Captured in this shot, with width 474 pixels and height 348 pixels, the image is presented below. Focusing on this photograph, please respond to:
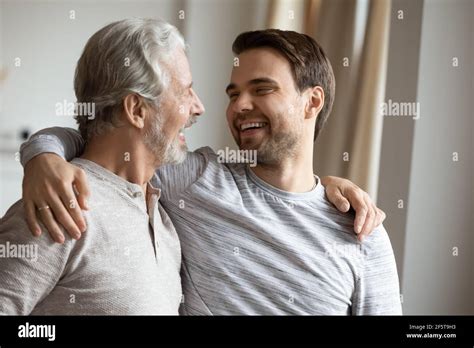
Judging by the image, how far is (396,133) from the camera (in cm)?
167

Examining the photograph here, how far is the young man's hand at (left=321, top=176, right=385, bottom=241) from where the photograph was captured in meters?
1.29

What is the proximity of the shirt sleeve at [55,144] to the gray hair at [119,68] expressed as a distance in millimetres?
34

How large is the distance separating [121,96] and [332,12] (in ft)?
2.17

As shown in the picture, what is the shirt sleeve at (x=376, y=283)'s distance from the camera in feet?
4.24

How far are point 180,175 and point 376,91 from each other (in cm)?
64

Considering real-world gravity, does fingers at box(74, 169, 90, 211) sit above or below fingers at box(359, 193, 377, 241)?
above

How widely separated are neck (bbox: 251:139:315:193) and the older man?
0.20m

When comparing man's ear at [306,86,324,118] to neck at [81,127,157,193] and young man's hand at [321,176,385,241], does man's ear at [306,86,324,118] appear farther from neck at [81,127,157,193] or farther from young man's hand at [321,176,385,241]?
neck at [81,127,157,193]

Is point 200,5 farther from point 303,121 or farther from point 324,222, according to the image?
point 324,222

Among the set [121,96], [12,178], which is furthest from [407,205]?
[12,178]

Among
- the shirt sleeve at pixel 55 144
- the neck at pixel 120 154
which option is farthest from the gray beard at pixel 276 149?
the shirt sleeve at pixel 55 144

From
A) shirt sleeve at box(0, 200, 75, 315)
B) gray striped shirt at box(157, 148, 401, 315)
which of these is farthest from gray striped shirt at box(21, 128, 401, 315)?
shirt sleeve at box(0, 200, 75, 315)

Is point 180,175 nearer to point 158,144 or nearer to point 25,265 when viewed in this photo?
point 158,144

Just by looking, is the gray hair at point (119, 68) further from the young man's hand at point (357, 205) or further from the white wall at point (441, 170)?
the white wall at point (441, 170)
